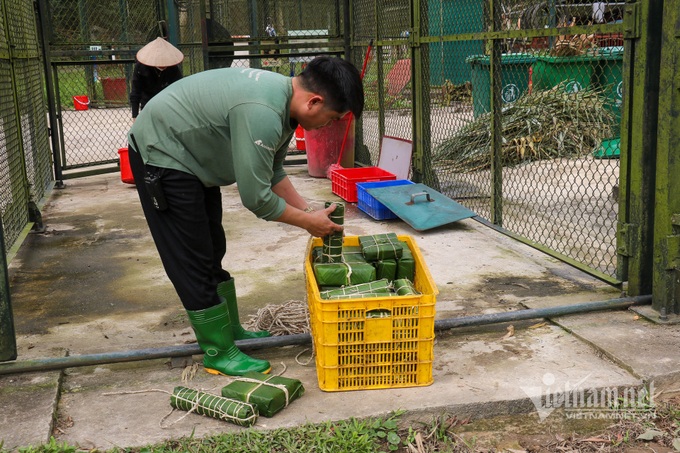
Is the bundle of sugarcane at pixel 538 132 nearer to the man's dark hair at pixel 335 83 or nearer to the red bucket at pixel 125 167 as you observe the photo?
the red bucket at pixel 125 167

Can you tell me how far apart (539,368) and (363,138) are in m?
6.54

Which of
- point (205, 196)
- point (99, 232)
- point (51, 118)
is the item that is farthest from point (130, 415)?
point (51, 118)

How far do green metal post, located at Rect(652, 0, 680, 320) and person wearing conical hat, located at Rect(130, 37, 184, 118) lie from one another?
17.4 ft

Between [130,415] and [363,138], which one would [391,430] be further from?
[363,138]

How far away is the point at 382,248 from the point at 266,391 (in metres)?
0.98

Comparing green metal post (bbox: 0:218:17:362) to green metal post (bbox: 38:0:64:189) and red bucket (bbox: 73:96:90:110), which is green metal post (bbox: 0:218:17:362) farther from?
red bucket (bbox: 73:96:90:110)

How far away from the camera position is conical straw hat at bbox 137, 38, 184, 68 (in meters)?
7.77

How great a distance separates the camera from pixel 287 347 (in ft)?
12.4

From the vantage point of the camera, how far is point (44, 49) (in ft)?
28.0

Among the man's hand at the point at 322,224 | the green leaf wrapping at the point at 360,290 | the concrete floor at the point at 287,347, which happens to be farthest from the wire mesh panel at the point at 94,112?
the green leaf wrapping at the point at 360,290

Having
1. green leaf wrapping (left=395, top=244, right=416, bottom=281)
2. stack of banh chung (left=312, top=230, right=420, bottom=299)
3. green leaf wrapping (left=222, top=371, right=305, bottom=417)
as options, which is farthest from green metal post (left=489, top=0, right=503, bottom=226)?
green leaf wrapping (left=222, top=371, right=305, bottom=417)

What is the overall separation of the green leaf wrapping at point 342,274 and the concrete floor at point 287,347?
1.45ft

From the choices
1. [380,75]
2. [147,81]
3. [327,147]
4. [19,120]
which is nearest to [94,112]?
[147,81]

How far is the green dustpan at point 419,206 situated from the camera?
19.6 ft
